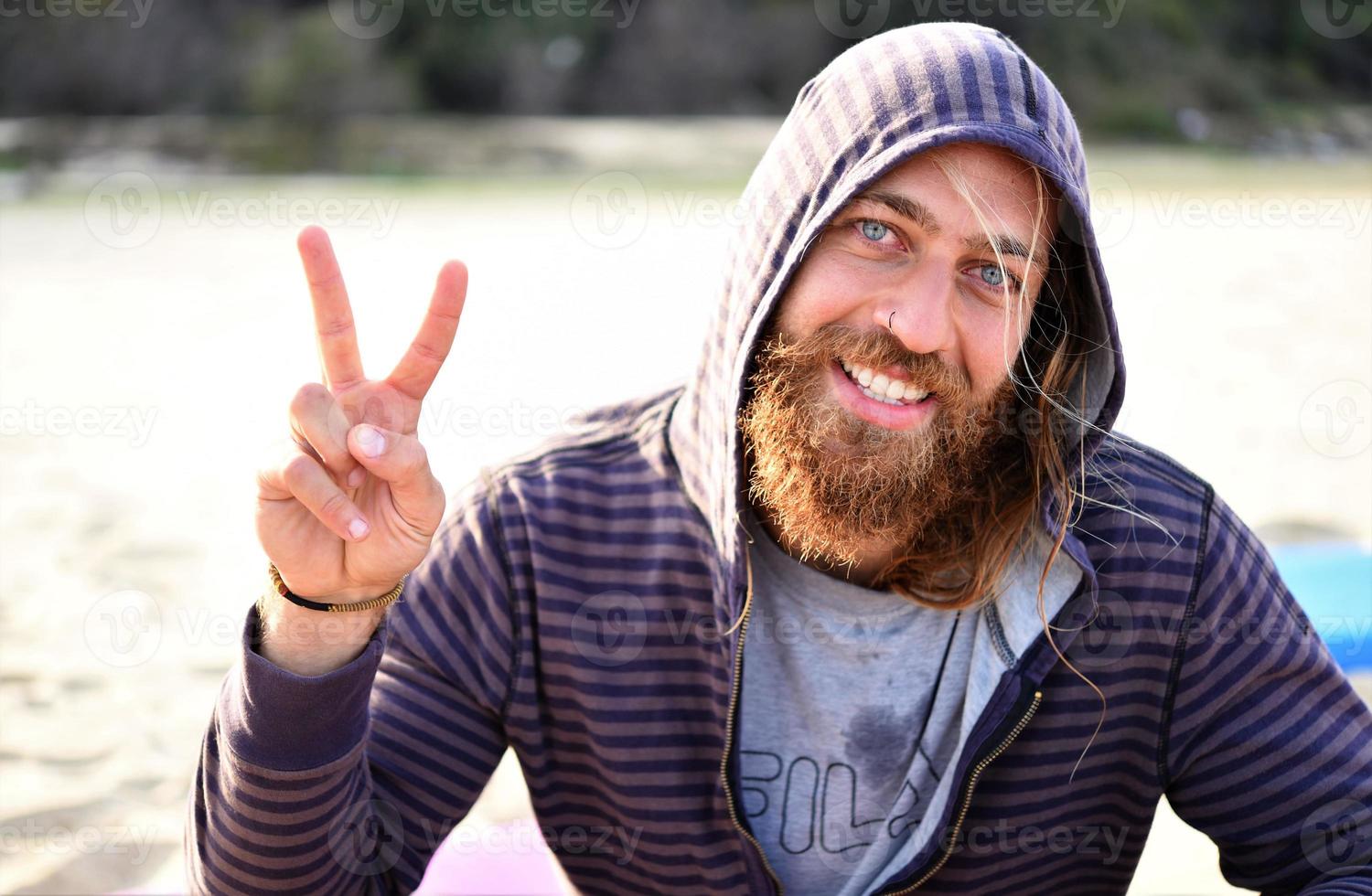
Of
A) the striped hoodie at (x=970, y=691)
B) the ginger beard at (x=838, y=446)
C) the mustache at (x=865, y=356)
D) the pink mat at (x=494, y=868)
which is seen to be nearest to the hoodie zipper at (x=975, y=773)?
the striped hoodie at (x=970, y=691)

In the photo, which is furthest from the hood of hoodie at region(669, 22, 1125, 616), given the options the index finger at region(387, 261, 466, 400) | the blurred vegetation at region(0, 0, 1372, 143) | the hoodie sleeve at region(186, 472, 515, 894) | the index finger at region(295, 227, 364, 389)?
the blurred vegetation at region(0, 0, 1372, 143)

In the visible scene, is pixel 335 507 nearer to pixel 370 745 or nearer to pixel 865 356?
pixel 370 745

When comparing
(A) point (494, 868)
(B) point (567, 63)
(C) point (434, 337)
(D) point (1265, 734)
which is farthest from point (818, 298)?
(B) point (567, 63)

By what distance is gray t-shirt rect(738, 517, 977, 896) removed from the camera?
203 centimetres

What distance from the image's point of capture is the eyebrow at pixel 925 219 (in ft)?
6.29

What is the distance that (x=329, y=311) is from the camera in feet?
5.34

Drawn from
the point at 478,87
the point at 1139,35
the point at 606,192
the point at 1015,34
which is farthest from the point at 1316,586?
the point at 1139,35

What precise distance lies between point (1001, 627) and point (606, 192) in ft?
62.9

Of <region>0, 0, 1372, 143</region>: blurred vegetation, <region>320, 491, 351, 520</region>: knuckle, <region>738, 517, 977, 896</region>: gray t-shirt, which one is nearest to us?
<region>320, 491, 351, 520</region>: knuckle

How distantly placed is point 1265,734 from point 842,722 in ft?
2.11

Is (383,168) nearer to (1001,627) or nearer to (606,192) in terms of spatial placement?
(606,192)

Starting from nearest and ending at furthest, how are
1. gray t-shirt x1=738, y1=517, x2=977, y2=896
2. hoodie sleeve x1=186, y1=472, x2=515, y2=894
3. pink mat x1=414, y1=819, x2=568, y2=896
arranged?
hoodie sleeve x1=186, y1=472, x2=515, y2=894
gray t-shirt x1=738, y1=517, x2=977, y2=896
pink mat x1=414, y1=819, x2=568, y2=896

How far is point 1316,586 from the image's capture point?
3.93 m

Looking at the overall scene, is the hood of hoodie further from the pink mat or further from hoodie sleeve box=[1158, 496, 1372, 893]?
the pink mat
